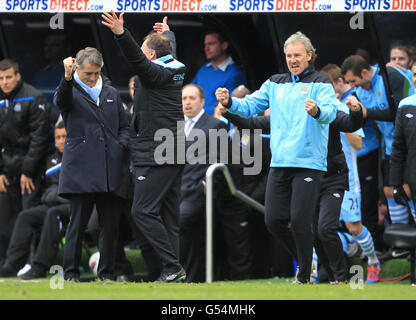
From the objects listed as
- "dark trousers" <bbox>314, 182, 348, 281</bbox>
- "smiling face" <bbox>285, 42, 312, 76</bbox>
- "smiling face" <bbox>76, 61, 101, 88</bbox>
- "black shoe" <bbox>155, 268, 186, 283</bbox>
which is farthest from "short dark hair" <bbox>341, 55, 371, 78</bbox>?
"black shoe" <bbox>155, 268, 186, 283</bbox>

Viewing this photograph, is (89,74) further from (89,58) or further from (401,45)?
(401,45)

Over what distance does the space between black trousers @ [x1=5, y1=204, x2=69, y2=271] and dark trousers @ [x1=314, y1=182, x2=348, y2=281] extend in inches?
114

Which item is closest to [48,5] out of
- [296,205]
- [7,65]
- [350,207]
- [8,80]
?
[7,65]

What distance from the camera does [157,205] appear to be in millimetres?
7988

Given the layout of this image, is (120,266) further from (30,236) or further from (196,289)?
(196,289)

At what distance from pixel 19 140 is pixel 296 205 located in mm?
4307

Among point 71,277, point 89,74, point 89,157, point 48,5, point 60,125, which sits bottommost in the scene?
point 71,277

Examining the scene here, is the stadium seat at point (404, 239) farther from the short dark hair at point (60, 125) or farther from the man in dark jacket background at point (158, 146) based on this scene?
the short dark hair at point (60, 125)

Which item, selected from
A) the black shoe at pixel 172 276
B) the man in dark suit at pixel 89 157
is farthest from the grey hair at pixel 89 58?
the black shoe at pixel 172 276

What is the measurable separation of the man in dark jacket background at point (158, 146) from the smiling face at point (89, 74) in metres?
0.53

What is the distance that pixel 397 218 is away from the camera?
9789 millimetres

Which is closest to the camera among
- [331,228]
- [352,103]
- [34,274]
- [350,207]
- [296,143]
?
[352,103]

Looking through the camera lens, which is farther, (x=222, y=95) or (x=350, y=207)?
(x=350, y=207)
